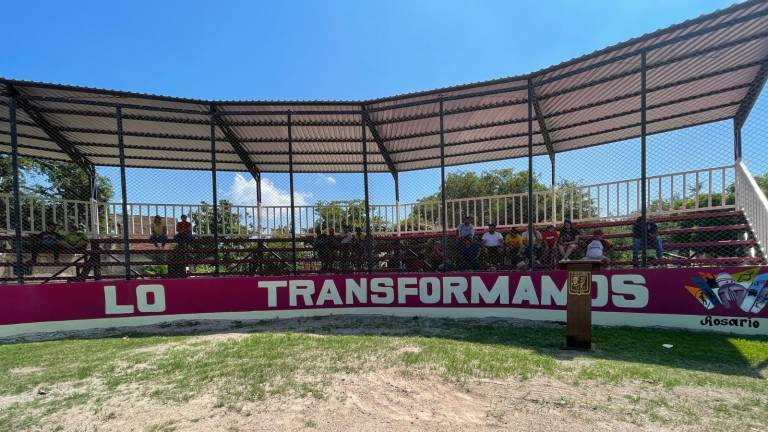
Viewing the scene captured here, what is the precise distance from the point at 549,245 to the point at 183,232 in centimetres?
869

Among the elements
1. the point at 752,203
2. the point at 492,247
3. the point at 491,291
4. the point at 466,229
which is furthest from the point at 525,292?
the point at 752,203

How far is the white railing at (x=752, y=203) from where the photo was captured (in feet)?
25.6

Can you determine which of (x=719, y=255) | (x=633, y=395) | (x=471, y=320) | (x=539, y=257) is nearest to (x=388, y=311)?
(x=471, y=320)

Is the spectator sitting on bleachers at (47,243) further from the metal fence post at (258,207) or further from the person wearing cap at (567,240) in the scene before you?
the person wearing cap at (567,240)

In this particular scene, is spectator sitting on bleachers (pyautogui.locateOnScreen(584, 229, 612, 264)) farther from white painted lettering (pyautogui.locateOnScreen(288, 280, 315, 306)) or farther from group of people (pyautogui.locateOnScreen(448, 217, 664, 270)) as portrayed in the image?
white painted lettering (pyautogui.locateOnScreen(288, 280, 315, 306))

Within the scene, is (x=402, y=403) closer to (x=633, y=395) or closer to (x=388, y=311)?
(x=633, y=395)

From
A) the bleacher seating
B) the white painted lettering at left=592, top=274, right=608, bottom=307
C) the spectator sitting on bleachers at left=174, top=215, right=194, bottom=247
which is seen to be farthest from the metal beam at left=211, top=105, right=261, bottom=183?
the white painted lettering at left=592, top=274, right=608, bottom=307

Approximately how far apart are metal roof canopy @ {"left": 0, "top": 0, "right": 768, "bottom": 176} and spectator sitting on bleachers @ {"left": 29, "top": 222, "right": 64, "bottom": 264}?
7.91ft

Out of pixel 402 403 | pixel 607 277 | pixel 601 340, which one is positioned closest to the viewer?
pixel 402 403

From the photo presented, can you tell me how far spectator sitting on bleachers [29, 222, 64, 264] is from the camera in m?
9.05

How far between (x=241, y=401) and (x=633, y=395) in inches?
139

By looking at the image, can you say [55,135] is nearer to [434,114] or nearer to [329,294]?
[329,294]

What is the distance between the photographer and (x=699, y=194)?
955 centimetres

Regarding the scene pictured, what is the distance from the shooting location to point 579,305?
5.72 metres
